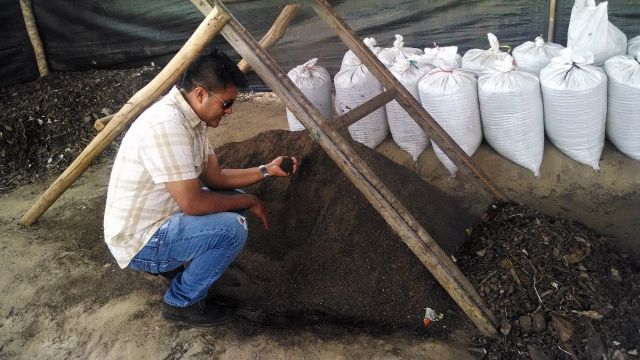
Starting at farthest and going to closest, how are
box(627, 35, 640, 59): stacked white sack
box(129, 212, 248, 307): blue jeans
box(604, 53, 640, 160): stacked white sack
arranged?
box(627, 35, 640, 59): stacked white sack < box(604, 53, 640, 160): stacked white sack < box(129, 212, 248, 307): blue jeans

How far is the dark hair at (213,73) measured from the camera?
212 cm

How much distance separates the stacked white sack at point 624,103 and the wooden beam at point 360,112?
53.7 inches

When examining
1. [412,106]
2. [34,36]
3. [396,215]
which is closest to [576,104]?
[412,106]

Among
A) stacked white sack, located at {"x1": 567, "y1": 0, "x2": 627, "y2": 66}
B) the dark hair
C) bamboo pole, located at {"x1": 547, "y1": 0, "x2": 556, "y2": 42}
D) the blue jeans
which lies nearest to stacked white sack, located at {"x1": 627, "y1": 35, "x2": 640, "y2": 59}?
stacked white sack, located at {"x1": 567, "y1": 0, "x2": 627, "y2": 66}

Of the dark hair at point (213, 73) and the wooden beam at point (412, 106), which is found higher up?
the dark hair at point (213, 73)

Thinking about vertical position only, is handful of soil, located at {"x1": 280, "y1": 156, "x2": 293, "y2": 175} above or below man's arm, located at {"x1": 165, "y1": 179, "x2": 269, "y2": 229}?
below

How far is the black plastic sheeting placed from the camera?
3.89 metres

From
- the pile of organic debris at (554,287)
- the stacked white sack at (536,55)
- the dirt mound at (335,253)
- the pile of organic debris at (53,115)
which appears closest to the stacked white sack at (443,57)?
the stacked white sack at (536,55)

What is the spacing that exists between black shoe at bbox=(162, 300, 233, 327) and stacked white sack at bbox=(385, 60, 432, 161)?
1.75 meters

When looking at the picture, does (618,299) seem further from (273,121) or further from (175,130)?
(273,121)

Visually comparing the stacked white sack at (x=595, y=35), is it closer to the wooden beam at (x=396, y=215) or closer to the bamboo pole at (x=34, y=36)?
the wooden beam at (x=396, y=215)

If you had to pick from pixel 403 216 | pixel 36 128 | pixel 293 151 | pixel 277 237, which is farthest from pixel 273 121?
pixel 403 216

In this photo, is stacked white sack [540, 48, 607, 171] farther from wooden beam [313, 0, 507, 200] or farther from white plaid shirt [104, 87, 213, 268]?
white plaid shirt [104, 87, 213, 268]

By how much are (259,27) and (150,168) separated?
9.96 feet
